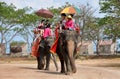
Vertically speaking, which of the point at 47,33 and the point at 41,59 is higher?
the point at 47,33

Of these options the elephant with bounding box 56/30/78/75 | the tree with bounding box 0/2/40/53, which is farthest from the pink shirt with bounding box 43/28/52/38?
the tree with bounding box 0/2/40/53

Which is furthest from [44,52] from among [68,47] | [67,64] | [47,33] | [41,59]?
[68,47]

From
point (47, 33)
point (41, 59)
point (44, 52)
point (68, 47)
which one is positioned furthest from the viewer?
point (41, 59)

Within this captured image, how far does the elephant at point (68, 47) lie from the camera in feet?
33.2

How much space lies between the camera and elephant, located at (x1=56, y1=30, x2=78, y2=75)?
33.2 ft

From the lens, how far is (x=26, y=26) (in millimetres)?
64750

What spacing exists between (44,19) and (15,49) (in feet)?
246

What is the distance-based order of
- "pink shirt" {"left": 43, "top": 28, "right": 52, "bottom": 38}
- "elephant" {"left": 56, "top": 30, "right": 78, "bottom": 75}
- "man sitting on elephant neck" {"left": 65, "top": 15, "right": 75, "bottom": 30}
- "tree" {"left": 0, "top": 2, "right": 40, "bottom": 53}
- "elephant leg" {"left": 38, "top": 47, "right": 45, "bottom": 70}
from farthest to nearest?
"tree" {"left": 0, "top": 2, "right": 40, "bottom": 53}, "elephant leg" {"left": 38, "top": 47, "right": 45, "bottom": 70}, "pink shirt" {"left": 43, "top": 28, "right": 52, "bottom": 38}, "man sitting on elephant neck" {"left": 65, "top": 15, "right": 75, "bottom": 30}, "elephant" {"left": 56, "top": 30, "right": 78, "bottom": 75}

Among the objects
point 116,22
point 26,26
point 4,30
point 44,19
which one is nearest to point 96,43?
point 26,26

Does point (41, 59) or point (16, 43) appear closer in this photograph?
point (41, 59)

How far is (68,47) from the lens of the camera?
33.1 feet

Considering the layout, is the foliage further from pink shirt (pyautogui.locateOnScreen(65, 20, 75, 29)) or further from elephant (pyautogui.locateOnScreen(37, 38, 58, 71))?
pink shirt (pyautogui.locateOnScreen(65, 20, 75, 29))

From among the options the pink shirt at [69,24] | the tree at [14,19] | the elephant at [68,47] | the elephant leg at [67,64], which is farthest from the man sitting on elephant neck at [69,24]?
the tree at [14,19]

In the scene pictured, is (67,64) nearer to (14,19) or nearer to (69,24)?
(69,24)
